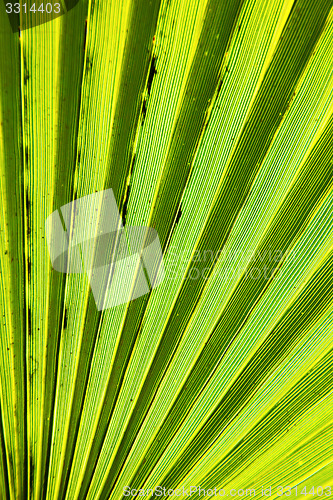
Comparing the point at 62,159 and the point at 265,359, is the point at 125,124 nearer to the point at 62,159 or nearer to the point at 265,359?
the point at 62,159

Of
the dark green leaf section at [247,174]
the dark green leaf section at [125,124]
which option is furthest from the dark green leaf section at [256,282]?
the dark green leaf section at [125,124]

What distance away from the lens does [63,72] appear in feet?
1.61

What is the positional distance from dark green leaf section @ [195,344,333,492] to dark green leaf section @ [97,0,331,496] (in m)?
0.16

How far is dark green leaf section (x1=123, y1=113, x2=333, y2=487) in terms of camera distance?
49cm

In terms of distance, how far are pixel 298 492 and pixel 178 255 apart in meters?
0.64

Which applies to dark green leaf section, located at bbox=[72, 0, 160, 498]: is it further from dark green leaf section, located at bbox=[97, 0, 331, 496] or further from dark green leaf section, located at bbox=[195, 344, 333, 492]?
dark green leaf section, located at bbox=[195, 344, 333, 492]

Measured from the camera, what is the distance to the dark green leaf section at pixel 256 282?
494 mm

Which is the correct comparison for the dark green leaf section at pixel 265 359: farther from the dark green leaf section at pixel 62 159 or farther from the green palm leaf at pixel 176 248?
the dark green leaf section at pixel 62 159

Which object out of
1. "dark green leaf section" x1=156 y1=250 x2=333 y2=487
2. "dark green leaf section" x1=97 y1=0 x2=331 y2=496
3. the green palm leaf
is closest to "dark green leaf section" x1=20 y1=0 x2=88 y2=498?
the green palm leaf

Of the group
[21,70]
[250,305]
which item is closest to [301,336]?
[250,305]

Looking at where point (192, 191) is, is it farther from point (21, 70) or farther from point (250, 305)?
point (21, 70)

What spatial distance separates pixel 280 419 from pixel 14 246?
70cm

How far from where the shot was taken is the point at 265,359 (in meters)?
0.57

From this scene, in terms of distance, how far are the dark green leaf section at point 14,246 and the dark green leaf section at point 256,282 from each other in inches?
10.3
